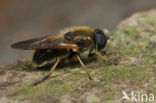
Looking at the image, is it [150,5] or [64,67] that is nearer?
[64,67]

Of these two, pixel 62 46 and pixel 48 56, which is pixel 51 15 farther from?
pixel 62 46

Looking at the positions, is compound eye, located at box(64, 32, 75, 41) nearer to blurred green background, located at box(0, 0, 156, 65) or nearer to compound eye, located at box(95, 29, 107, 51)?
compound eye, located at box(95, 29, 107, 51)

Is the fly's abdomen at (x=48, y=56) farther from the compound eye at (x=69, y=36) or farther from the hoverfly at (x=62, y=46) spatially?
the compound eye at (x=69, y=36)

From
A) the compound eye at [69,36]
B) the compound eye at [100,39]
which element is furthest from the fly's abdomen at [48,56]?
the compound eye at [100,39]

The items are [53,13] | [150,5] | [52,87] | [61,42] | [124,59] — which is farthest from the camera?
[53,13]

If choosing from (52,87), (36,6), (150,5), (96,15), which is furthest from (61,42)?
(36,6)

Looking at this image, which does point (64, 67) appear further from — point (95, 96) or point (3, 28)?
point (3, 28)
